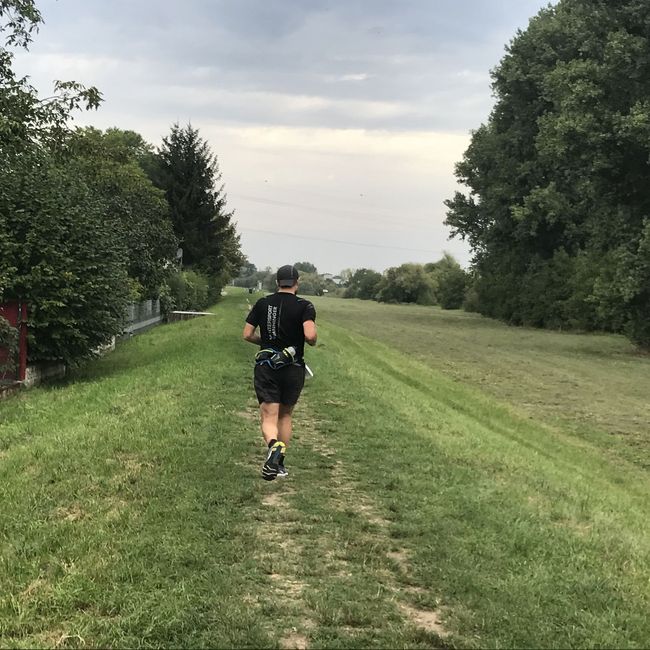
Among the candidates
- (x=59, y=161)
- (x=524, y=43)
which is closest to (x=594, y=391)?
(x=59, y=161)

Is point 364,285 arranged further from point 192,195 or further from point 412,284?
point 192,195

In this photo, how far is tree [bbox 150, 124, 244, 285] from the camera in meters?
44.5

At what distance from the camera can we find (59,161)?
17.0 metres

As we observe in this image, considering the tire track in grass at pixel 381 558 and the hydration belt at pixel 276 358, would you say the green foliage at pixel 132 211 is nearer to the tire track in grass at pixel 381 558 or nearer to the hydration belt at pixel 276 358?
the hydration belt at pixel 276 358

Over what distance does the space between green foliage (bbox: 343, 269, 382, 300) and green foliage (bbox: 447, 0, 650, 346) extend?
78298 millimetres

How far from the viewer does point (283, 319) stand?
631cm

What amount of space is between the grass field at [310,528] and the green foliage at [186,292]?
2335 cm

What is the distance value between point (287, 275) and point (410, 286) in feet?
371

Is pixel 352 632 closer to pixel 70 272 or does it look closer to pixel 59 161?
pixel 70 272

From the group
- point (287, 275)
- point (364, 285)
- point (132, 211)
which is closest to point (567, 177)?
point (132, 211)

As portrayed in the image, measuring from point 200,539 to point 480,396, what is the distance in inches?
498

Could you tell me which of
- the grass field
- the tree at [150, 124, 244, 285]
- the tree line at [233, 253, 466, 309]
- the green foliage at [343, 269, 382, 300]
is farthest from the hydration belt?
the green foliage at [343, 269, 382, 300]

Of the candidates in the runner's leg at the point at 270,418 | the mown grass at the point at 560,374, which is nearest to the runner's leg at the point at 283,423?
the runner's leg at the point at 270,418

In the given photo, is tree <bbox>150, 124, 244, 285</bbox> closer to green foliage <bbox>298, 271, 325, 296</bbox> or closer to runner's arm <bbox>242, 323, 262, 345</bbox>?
runner's arm <bbox>242, 323, 262, 345</bbox>
